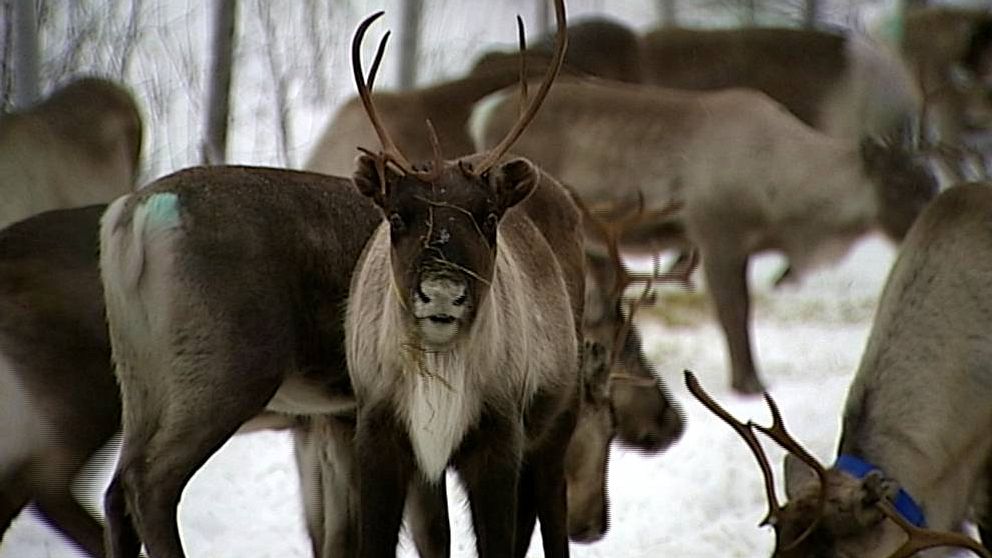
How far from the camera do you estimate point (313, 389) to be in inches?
166

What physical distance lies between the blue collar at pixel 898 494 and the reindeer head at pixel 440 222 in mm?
1407

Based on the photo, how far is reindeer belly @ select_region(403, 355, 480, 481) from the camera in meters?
3.48

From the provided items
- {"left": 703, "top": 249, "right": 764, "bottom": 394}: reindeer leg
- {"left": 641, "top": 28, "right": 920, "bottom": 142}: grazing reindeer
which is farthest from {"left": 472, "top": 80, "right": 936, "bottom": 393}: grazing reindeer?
{"left": 641, "top": 28, "right": 920, "bottom": 142}: grazing reindeer

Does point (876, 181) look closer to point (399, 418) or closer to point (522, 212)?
point (522, 212)

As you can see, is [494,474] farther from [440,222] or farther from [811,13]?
[811,13]

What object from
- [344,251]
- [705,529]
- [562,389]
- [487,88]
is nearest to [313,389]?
[344,251]

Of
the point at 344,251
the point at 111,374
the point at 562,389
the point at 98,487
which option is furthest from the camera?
the point at 98,487

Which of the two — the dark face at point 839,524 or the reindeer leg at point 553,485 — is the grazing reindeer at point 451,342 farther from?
the dark face at point 839,524

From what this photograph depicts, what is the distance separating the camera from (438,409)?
3.50 meters

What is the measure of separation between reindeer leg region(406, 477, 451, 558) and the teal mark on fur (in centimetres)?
91

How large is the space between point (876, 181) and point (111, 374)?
4.40 meters

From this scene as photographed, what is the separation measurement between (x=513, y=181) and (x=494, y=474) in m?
0.66

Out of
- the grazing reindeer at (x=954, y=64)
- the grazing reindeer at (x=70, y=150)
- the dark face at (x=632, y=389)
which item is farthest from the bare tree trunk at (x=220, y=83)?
the grazing reindeer at (x=954, y=64)

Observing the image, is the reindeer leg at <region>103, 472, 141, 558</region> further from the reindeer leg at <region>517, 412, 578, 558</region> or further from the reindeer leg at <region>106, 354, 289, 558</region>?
the reindeer leg at <region>517, 412, 578, 558</region>
